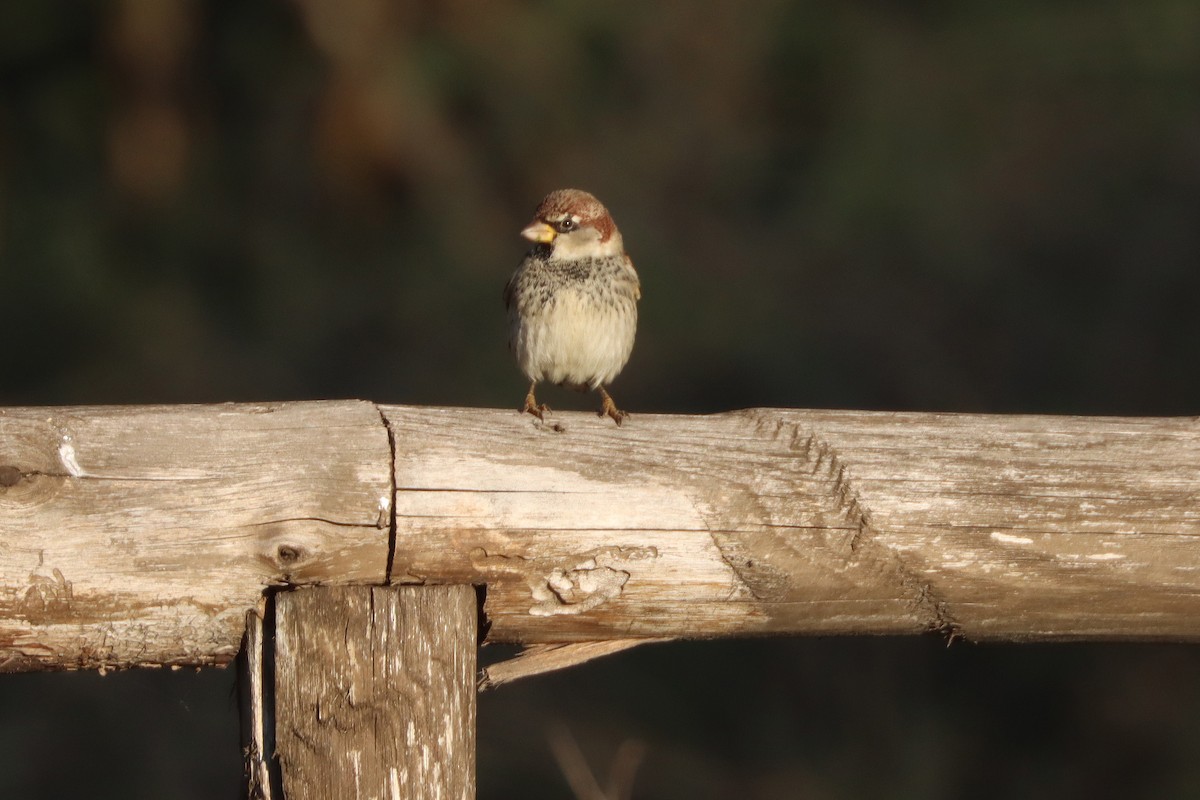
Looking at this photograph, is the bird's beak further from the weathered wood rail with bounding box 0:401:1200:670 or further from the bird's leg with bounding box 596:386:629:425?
the weathered wood rail with bounding box 0:401:1200:670

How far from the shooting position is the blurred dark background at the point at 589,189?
619cm

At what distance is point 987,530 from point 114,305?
6242mm

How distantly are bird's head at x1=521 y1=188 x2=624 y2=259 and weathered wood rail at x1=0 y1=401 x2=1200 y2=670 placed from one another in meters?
1.49

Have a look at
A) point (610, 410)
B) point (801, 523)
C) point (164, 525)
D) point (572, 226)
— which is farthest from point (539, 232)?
point (164, 525)

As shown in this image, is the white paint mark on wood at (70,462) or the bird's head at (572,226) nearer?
the white paint mark on wood at (70,462)

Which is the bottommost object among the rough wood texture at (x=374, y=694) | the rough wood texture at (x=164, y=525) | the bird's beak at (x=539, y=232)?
the rough wood texture at (x=374, y=694)

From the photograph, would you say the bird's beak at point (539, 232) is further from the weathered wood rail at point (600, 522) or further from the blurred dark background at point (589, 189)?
the blurred dark background at point (589, 189)

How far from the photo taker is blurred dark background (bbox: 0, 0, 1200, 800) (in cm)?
619

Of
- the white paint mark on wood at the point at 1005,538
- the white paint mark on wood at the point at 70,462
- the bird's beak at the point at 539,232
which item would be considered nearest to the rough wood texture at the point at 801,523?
the white paint mark on wood at the point at 1005,538

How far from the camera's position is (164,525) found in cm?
168

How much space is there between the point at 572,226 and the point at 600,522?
1.68 metres

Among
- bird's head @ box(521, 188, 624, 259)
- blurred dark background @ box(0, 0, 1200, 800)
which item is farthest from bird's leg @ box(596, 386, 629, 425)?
blurred dark background @ box(0, 0, 1200, 800)

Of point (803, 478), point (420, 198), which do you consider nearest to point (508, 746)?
point (420, 198)

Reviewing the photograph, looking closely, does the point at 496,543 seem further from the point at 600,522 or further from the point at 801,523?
the point at 801,523
